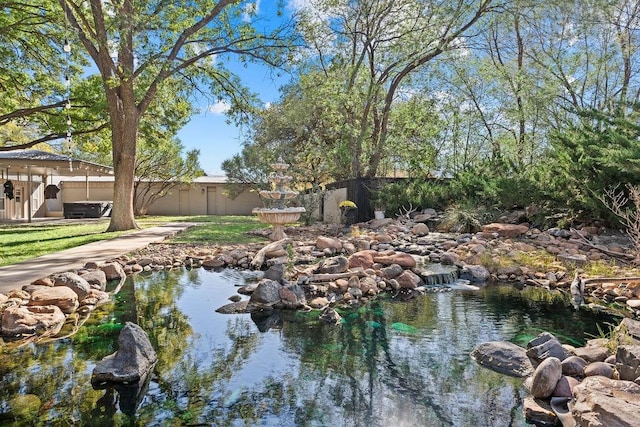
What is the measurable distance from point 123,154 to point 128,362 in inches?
364

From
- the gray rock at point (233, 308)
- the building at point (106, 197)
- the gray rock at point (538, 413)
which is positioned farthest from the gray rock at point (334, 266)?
the building at point (106, 197)

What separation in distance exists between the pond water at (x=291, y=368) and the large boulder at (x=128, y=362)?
0.09 meters

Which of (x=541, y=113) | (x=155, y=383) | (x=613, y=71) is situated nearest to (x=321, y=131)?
(x=541, y=113)

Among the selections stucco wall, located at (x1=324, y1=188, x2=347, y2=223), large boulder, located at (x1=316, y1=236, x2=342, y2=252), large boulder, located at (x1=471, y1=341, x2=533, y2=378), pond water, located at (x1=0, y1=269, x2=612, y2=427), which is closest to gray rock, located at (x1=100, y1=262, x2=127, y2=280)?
pond water, located at (x1=0, y1=269, x2=612, y2=427)

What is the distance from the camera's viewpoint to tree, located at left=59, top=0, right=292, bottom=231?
9.86 meters

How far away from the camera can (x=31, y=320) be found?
3.77 m

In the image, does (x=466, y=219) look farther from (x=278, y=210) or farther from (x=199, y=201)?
(x=199, y=201)

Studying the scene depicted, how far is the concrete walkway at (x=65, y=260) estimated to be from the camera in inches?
189

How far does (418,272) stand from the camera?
612 centimetres

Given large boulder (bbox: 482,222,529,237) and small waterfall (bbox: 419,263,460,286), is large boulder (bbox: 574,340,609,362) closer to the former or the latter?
small waterfall (bbox: 419,263,460,286)

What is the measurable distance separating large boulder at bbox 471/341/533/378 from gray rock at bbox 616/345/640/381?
1.70ft

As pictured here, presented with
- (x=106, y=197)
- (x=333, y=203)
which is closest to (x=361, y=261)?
(x=333, y=203)

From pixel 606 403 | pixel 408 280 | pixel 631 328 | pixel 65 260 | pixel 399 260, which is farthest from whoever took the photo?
pixel 399 260

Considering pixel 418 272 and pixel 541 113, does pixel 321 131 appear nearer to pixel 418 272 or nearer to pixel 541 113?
pixel 541 113
